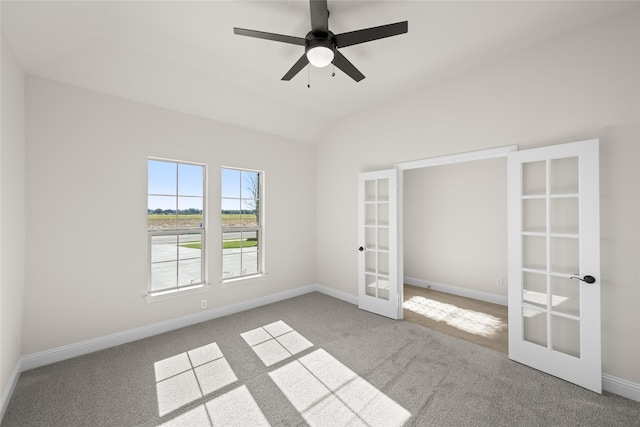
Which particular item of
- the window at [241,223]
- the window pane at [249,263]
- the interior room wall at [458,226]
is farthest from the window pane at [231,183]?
the interior room wall at [458,226]

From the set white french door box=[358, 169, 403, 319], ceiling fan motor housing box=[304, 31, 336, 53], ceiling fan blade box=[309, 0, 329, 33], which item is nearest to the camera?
ceiling fan blade box=[309, 0, 329, 33]

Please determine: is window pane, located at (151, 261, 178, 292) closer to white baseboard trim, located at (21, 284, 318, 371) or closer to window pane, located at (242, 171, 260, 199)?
white baseboard trim, located at (21, 284, 318, 371)

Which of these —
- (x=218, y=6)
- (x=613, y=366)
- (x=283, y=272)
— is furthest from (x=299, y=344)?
(x=218, y=6)

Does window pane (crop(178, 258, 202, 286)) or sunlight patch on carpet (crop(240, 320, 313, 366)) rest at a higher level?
window pane (crop(178, 258, 202, 286))

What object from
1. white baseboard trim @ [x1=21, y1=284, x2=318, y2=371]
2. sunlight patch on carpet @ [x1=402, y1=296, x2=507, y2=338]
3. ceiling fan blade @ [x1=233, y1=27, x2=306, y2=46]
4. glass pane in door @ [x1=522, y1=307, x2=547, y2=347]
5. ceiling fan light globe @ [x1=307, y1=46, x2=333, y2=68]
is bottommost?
sunlight patch on carpet @ [x1=402, y1=296, x2=507, y2=338]

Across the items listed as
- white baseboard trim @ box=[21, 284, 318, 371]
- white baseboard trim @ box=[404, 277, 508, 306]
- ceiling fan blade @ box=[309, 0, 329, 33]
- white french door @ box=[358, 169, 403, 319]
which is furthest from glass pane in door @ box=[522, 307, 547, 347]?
white baseboard trim @ box=[21, 284, 318, 371]

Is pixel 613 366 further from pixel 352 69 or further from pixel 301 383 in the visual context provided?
pixel 352 69

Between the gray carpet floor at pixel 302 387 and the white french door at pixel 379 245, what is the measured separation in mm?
685

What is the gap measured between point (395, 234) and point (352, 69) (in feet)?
7.55

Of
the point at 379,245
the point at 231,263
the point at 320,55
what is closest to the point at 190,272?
the point at 231,263

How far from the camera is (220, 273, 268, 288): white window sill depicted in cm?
397

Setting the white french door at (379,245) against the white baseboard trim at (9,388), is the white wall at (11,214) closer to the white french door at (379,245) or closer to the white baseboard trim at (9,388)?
the white baseboard trim at (9,388)

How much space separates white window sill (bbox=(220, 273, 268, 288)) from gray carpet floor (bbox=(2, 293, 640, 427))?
2.64 feet

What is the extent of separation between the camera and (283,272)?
472 centimetres
